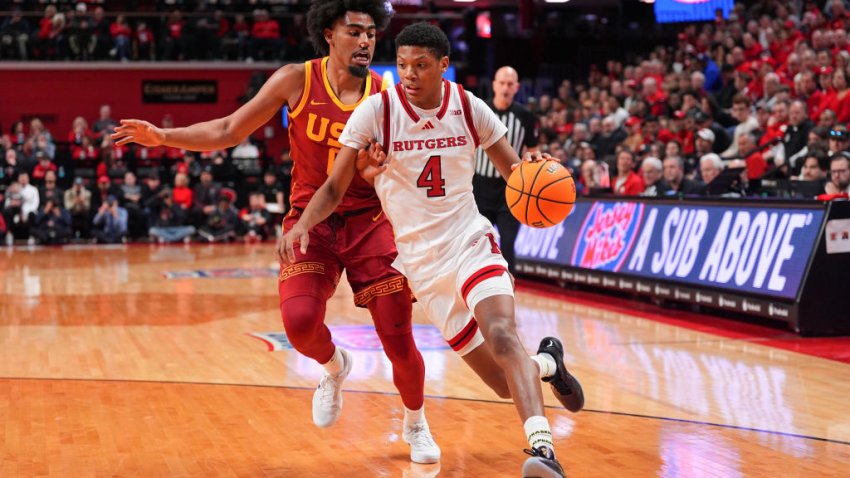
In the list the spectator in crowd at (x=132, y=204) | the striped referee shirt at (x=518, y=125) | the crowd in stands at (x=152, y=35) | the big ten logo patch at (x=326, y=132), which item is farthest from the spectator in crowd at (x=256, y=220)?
the big ten logo patch at (x=326, y=132)

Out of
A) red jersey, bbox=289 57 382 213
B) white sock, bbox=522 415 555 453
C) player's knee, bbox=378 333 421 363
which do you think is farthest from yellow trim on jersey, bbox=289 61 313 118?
white sock, bbox=522 415 555 453

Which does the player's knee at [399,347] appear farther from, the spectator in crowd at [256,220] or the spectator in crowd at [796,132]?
the spectator in crowd at [256,220]

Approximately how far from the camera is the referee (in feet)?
30.3

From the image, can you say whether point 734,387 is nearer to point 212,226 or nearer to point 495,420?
point 495,420

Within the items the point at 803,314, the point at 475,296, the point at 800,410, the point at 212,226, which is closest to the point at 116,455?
the point at 475,296

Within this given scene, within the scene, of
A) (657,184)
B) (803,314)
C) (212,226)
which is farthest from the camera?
(212,226)

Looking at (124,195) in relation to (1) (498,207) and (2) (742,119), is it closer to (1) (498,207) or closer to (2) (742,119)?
(2) (742,119)

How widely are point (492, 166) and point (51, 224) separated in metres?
13.5

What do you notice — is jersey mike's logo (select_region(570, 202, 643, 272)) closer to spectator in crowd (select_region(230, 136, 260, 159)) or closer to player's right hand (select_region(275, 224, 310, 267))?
player's right hand (select_region(275, 224, 310, 267))

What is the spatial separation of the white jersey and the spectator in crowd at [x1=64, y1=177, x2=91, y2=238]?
17.3 m

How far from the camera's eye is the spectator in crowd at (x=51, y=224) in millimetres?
20453

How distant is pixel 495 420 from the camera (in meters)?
5.86

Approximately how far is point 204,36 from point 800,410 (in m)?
22.0

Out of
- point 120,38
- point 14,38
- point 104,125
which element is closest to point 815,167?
point 104,125
